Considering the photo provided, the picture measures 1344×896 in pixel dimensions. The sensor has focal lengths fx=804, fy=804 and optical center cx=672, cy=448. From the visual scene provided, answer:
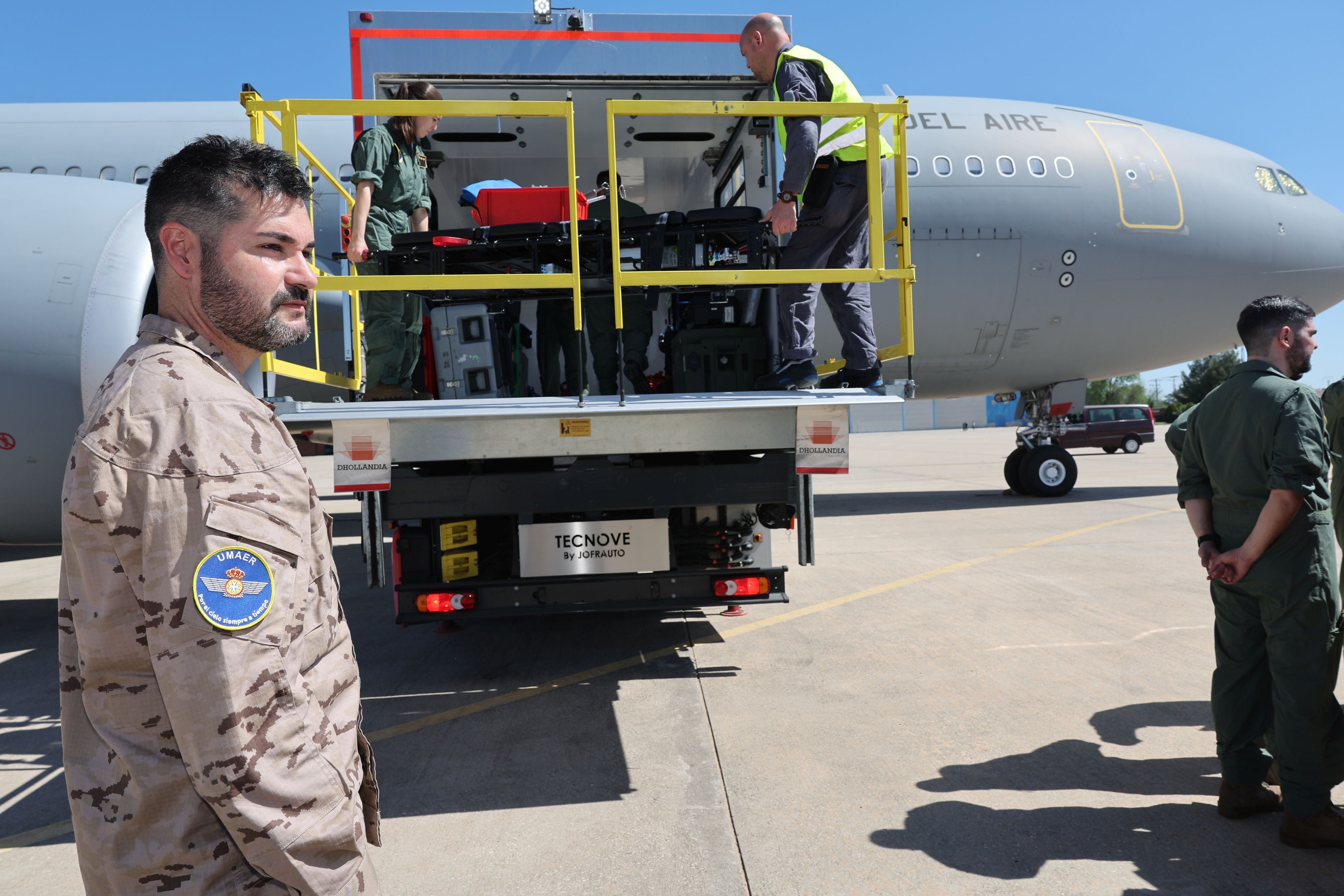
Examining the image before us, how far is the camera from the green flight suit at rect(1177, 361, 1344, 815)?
2.62m

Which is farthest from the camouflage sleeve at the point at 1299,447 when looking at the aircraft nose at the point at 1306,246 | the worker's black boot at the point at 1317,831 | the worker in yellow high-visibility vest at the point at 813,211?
the aircraft nose at the point at 1306,246

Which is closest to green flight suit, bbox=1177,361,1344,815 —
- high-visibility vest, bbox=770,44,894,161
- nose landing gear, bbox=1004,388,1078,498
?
high-visibility vest, bbox=770,44,894,161

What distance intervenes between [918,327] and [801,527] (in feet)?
20.4

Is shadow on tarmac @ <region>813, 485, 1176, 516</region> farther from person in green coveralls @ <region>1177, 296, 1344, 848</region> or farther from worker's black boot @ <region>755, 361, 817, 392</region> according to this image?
person in green coveralls @ <region>1177, 296, 1344, 848</region>

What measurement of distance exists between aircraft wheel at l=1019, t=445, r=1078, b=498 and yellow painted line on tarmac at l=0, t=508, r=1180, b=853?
15.5 ft

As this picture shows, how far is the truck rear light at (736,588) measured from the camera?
4.11m

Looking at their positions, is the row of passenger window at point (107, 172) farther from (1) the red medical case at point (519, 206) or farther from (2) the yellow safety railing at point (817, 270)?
(2) the yellow safety railing at point (817, 270)

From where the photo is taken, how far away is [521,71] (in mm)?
5027

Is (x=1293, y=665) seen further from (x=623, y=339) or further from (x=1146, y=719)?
(x=623, y=339)

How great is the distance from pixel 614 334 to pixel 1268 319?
3557mm

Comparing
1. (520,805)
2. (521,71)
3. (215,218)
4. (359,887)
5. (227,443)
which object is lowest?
(520,805)

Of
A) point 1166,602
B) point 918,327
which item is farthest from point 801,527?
point 918,327

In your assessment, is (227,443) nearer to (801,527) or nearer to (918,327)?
(801,527)

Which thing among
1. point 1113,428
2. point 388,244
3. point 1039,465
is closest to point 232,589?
point 388,244
